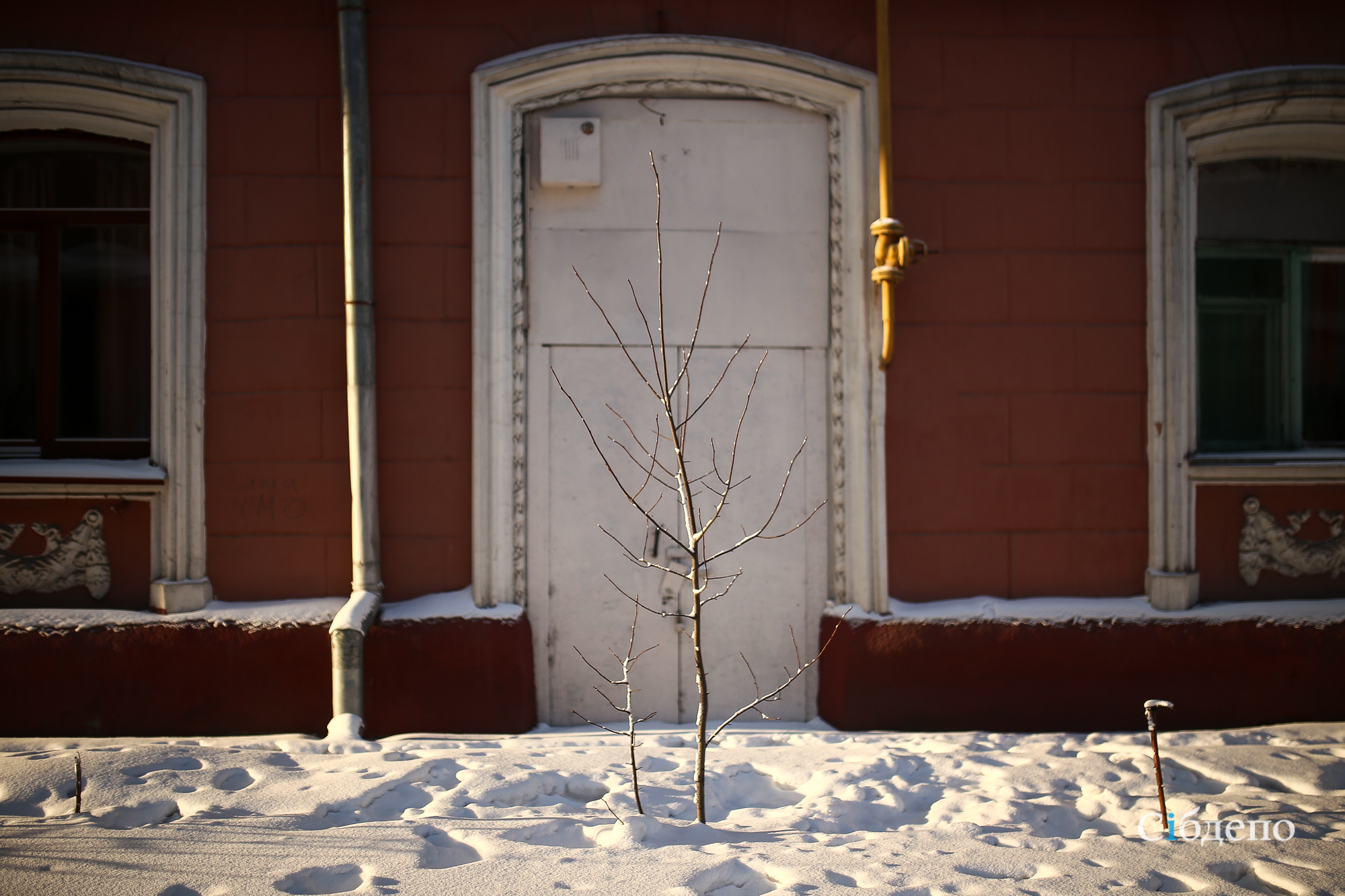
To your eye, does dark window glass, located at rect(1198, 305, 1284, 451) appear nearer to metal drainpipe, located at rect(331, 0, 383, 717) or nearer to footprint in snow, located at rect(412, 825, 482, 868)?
footprint in snow, located at rect(412, 825, 482, 868)

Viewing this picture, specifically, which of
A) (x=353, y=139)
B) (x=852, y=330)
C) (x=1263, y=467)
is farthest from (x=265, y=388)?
(x=1263, y=467)

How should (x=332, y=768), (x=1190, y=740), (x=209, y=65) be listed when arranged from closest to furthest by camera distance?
1. (x=332, y=768)
2. (x=1190, y=740)
3. (x=209, y=65)

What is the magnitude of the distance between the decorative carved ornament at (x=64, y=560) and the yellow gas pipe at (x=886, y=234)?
3.63 m

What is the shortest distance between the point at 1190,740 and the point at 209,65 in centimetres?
522

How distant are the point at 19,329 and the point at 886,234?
413cm

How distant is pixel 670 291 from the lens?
11.7ft

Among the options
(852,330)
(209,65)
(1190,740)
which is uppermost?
(209,65)

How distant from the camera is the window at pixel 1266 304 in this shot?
385cm

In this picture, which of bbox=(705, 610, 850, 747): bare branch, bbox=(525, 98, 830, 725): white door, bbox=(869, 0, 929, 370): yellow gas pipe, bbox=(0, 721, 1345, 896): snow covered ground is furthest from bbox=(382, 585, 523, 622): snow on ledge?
bbox=(869, 0, 929, 370): yellow gas pipe

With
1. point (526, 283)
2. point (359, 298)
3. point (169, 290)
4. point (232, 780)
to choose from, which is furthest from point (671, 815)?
point (169, 290)

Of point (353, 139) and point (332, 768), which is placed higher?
point (353, 139)

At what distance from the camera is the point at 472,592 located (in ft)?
11.3

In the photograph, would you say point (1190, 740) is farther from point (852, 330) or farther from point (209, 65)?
point (209, 65)

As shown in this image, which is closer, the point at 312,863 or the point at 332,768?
the point at 312,863
